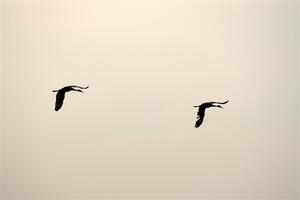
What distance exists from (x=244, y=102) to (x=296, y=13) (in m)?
0.48

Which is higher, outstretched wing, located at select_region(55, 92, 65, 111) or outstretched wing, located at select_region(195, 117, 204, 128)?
outstretched wing, located at select_region(55, 92, 65, 111)

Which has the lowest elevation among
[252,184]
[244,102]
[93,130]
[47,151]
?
[252,184]

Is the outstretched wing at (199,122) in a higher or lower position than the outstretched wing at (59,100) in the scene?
lower

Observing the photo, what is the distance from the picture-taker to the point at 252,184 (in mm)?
1345

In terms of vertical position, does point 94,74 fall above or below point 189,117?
above

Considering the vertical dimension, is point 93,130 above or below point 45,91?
below

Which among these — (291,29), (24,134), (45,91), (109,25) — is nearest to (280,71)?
(291,29)

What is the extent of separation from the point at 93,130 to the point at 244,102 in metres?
0.69

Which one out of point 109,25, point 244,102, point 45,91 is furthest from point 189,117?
point 45,91

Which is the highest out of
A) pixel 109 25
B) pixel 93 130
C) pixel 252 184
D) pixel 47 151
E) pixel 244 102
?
pixel 109 25

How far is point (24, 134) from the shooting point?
135cm

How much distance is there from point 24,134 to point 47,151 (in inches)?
5.2

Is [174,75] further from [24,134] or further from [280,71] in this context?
[24,134]

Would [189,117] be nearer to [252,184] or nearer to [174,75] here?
[174,75]
